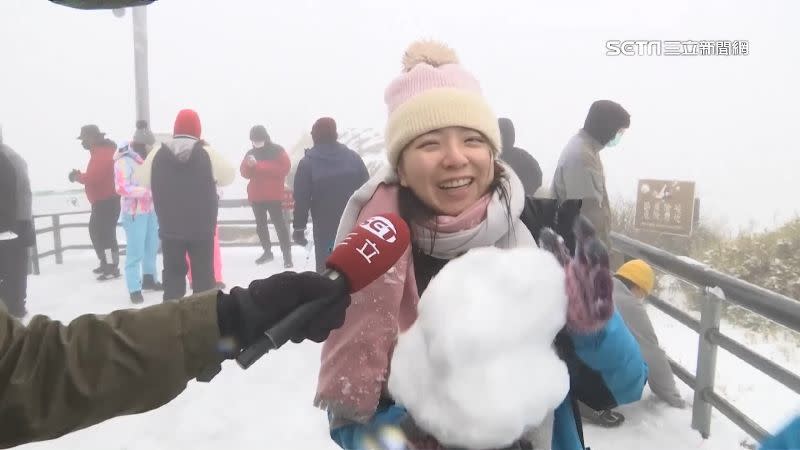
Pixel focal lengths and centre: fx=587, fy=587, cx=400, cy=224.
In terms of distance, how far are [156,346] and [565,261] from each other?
79 cm

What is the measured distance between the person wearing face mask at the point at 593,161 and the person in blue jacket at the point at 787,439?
3.60 m

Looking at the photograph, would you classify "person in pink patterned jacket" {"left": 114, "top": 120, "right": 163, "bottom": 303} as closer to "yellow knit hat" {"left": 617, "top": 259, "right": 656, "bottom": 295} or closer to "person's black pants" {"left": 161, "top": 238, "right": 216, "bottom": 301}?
"person's black pants" {"left": 161, "top": 238, "right": 216, "bottom": 301}

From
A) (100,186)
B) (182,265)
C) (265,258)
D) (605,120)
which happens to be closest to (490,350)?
(605,120)

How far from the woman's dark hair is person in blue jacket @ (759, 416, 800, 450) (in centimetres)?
88

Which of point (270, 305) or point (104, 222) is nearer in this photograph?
point (270, 305)

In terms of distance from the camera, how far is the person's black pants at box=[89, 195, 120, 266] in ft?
21.8

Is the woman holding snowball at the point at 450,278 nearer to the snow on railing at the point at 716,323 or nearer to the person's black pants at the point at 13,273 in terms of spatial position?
the snow on railing at the point at 716,323

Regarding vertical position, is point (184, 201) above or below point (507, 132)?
below

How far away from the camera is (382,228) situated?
1.25 meters

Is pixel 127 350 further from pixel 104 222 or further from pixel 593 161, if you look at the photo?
pixel 104 222

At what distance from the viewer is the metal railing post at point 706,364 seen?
122 inches

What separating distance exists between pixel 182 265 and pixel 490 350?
4.65m

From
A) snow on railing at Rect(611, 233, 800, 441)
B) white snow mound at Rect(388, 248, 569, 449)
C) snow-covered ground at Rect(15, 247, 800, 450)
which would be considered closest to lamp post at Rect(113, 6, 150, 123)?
snow-covered ground at Rect(15, 247, 800, 450)

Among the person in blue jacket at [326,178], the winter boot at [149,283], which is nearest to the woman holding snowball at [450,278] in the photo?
the person in blue jacket at [326,178]
